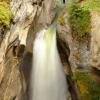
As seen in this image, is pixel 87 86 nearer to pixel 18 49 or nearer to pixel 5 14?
pixel 18 49

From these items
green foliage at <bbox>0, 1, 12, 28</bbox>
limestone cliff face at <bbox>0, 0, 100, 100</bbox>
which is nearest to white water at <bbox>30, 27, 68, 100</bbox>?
limestone cliff face at <bbox>0, 0, 100, 100</bbox>

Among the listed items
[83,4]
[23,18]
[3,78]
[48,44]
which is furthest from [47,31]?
[3,78]

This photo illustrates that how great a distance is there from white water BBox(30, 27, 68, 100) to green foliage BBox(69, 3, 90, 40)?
1361mm

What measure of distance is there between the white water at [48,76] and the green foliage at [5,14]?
2002 mm

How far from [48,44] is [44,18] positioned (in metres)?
2.18

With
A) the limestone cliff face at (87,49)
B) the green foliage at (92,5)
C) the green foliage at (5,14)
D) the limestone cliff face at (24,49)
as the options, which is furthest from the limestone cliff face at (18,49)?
the green foliage at (92,5)

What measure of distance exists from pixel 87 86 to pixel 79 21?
1.88 meters

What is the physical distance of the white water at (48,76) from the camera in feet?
32.9

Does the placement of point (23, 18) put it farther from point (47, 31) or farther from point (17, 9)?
point (47, 31)

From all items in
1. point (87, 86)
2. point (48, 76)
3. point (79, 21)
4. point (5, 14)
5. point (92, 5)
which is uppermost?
point (92, 5)

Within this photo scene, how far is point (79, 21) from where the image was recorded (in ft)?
29.1

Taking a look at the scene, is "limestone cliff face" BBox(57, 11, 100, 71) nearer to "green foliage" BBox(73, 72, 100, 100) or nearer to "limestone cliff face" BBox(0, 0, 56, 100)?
"green foliage" BBox(73, 72, 100, 100)

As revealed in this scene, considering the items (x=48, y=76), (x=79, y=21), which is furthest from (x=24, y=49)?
(x=79, y=21)

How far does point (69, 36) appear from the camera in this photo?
917cm
